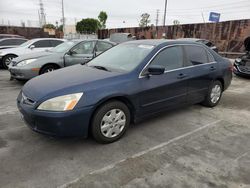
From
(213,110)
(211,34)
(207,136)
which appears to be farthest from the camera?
(211,34)

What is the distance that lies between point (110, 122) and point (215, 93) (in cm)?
288

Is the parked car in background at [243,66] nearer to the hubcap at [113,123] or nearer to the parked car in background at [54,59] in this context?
the parked car in background at [54,59]

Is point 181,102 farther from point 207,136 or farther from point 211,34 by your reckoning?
point 211,34

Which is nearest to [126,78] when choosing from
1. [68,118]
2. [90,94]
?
[90,94]

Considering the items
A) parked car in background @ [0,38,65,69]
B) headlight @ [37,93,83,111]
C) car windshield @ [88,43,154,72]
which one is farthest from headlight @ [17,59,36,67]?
headlight @ [37,93,83,111]

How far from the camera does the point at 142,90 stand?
11.3 ft

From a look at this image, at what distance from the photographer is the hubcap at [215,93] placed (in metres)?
4.89

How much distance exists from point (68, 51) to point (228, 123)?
5069mm

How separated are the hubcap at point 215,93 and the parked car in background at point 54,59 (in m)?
3.57

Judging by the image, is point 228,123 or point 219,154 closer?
point 219,154

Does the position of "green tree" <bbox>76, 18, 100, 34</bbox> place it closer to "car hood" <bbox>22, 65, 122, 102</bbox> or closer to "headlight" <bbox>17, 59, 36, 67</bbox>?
"headlight" <bbox>17, 59, 36, 67</bbox>

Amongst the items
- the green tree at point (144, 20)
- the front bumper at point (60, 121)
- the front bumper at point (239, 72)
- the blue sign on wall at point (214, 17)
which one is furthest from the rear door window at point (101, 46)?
the green tree at point (144, 20)

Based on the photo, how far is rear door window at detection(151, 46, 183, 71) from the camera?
3.76 m

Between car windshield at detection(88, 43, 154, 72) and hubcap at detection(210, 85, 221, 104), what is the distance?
1.99 m
